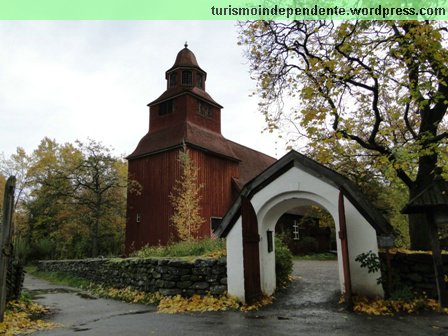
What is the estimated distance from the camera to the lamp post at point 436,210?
7285 millimetres

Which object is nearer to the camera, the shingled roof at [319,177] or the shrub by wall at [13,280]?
the shingled roof at [319,177]

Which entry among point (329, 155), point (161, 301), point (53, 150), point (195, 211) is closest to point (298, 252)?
point (195, 211)

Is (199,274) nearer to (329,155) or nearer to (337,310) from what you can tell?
(337,310)

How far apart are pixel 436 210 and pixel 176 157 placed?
16.4 metres

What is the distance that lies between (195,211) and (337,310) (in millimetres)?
12283

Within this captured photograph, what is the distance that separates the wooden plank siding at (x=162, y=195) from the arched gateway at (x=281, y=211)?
11969 mm

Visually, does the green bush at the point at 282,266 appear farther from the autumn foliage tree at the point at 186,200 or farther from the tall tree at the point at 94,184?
the tall tree at the point at 94,184

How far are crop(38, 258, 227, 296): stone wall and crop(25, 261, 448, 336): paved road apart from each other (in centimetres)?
90

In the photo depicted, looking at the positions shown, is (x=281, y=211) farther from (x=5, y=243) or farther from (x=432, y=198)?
(x=5, y=243)

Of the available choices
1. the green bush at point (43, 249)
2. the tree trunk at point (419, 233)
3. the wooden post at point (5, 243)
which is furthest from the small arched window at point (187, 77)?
the wooden post at point (5, 243)

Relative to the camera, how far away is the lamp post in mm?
7285

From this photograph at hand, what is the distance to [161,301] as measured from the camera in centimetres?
968

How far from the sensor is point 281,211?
10.1m

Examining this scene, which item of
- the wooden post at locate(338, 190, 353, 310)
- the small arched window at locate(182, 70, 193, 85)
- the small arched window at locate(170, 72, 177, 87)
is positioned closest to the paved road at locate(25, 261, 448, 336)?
the wooden post at locate(338, 190, 353, 310)
